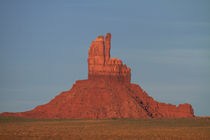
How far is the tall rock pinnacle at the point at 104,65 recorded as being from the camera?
6860 inches

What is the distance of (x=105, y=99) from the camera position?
162 metres

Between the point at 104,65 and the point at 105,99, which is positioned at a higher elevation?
the point at 104,65

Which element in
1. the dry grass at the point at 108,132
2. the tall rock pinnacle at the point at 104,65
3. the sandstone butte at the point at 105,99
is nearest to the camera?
the dry grass at the point at 108,132

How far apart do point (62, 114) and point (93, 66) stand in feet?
86.0

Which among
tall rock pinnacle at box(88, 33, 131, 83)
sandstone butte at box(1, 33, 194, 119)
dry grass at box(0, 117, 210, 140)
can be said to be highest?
tall rock pinnacle at box(88, 33, 131, 83)

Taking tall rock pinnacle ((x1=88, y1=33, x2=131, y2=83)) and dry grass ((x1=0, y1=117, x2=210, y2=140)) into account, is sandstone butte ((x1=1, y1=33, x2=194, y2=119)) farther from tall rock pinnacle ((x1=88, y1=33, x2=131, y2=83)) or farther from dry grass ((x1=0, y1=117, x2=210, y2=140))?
dry grass ((x1=0, y1=117, x2=210, y2=140))

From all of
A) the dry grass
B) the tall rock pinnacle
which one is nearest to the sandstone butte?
the tall rock pinnacle

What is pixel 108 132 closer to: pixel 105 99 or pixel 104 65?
pixel 105 99

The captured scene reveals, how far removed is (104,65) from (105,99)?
58.5 feet

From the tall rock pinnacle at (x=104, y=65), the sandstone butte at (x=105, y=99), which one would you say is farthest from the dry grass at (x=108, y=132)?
the tall rock pinnacle at (x=104, y=65)

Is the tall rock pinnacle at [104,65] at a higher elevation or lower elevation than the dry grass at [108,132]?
higher

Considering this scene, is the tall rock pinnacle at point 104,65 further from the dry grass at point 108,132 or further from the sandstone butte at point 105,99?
the dry grass at point 108,132

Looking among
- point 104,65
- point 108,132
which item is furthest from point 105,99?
point 108,132

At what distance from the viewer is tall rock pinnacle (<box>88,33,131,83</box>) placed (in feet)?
572
